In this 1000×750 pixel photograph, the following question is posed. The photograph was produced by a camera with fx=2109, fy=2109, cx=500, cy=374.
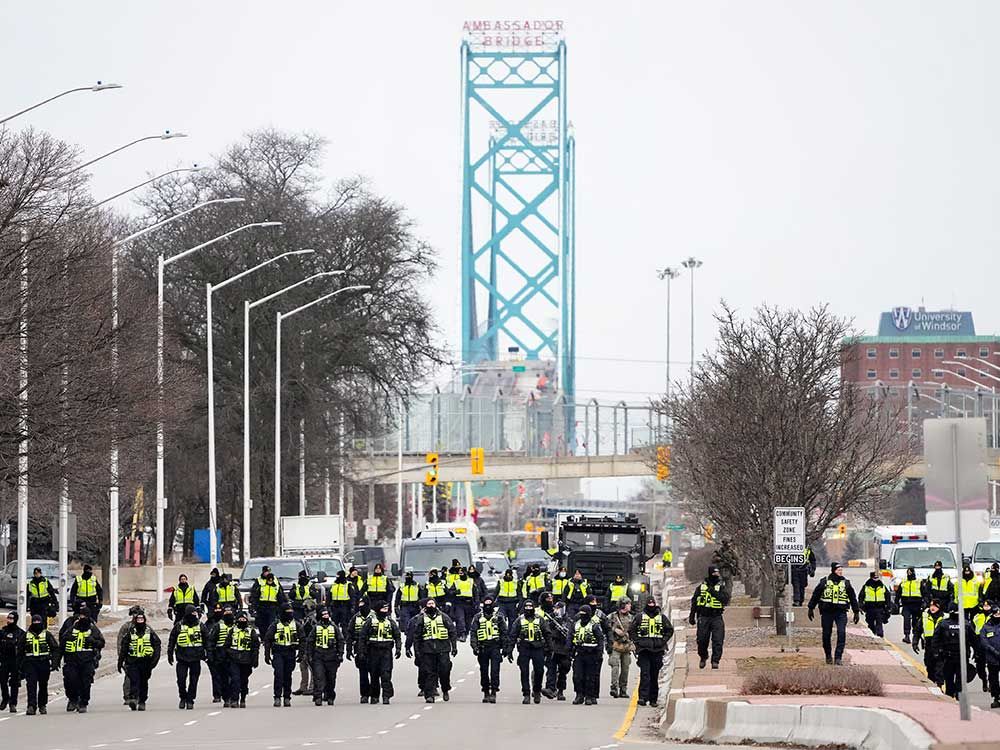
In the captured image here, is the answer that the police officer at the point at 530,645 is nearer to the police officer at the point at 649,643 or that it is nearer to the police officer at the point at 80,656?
the police officer at the point at 649,643

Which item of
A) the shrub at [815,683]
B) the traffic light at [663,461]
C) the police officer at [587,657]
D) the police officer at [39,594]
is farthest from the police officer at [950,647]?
the traffic light at [663,461]

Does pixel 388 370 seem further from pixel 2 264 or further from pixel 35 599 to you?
pixel 2 264

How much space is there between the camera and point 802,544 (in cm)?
3278

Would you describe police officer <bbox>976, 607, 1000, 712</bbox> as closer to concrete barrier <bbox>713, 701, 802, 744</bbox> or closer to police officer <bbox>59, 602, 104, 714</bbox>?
concrete barrier <bbox>713, 701, 802, 744</bbox>

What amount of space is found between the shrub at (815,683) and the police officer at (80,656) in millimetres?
8805

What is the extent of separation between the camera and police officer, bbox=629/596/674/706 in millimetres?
27719

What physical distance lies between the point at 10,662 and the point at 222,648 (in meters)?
2.95

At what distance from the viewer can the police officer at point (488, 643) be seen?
94.3 feet

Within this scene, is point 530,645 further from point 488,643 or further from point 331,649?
point 331,649

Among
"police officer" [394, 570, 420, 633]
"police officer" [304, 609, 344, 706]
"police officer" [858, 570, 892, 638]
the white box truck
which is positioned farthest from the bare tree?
the white box truck

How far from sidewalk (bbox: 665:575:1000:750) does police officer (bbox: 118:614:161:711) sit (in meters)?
7.01

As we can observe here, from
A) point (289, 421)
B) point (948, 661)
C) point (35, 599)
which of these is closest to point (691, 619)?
point (948, 661)

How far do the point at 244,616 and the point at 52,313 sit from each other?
6.92 metres

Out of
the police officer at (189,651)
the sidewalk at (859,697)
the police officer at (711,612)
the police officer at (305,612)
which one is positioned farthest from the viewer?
the police officer at (711,612)
